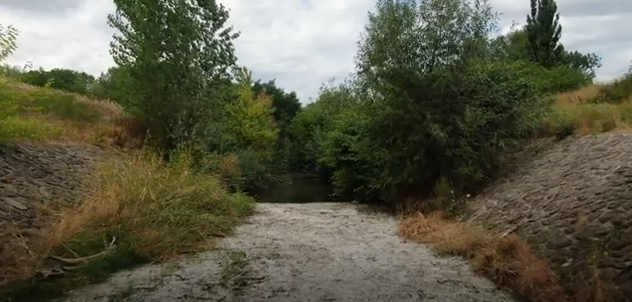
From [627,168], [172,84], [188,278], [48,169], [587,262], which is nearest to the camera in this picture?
[587,262]

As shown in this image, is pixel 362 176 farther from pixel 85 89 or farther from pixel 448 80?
pixel 85 89

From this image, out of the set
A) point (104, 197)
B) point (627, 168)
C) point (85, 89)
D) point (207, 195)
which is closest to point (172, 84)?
point (207, 195)

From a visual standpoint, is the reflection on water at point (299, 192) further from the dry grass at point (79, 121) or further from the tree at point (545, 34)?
the tree at point (545, 34)

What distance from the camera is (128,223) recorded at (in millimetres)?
7441

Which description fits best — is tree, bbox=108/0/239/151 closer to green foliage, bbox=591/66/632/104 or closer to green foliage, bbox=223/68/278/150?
green foliage, bbox=591/66/632/104

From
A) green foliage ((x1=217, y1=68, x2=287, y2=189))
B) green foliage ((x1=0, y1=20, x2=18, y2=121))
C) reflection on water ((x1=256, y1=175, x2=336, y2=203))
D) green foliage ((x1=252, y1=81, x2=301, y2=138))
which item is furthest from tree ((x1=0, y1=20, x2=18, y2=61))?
green foliage ((x1=252, y1=81, x2=301, y2=138))

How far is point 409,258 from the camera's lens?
7703 millimetres

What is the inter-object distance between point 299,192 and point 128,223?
15.2 m

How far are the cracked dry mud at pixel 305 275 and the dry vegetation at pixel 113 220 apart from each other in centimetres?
37

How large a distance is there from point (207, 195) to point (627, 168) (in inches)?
266

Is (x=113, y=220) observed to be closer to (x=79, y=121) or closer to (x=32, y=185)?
(x=32, y=185)

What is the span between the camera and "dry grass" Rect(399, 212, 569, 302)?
19.3 feet

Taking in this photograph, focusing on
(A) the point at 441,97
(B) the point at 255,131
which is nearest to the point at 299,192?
(B) the point at 255,131

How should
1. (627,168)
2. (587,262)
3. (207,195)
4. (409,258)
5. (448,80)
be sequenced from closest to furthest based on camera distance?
(587,262) → (627,168) → (409,258) → (207,195) → (448,80)
